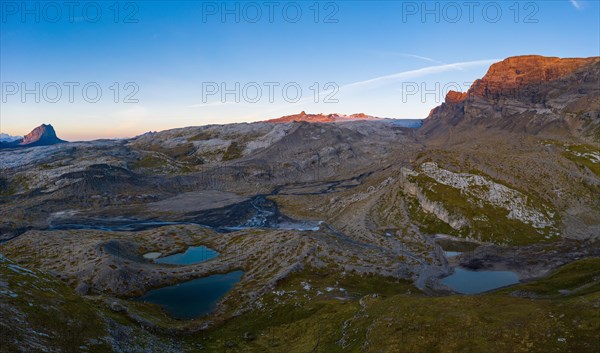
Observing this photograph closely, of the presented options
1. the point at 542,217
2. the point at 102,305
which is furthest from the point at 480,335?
the point at 542,217

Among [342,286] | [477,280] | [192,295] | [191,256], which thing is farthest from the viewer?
[191,256]

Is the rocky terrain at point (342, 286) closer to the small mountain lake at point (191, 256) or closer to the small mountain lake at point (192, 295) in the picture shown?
the small mountain lake at point (192, 295)

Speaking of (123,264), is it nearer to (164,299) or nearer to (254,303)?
(164,299)

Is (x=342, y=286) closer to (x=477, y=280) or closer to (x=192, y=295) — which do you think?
(x=192, y=295)

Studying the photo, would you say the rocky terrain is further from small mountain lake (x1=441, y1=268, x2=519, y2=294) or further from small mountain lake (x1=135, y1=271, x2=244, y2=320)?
small mountain lake (x1=135, y1=271, x2=244, y2=320)

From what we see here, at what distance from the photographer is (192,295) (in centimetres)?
11212

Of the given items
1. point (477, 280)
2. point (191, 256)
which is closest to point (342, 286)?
point (477, 280)

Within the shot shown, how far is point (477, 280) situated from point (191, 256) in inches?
4456

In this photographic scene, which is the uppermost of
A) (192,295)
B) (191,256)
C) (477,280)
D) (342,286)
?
(342,286)

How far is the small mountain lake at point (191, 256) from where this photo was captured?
14938 cm

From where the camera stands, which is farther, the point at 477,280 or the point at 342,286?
the point at 477,280

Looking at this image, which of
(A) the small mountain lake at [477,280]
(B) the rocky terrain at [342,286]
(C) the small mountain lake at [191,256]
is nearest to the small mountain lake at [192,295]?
(B) the rocky terrain at [342,286]

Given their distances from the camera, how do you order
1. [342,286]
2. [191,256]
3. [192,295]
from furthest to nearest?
[191,256], [342,286], [192,295]

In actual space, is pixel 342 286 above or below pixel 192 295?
above
